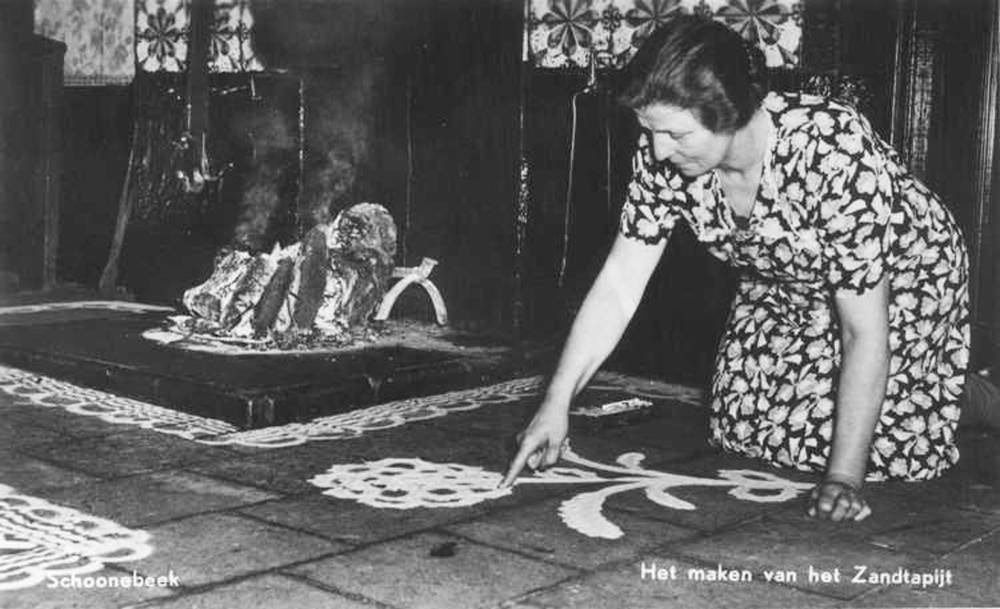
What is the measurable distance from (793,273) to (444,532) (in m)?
1.04

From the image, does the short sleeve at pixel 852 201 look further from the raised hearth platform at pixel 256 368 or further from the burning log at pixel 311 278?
the burning log at pixel 311 278

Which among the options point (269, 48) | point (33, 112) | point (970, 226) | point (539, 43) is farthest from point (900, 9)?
point (33, 112)

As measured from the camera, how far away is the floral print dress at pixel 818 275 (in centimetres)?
243

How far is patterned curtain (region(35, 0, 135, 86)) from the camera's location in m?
5.63

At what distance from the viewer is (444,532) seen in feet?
7.51

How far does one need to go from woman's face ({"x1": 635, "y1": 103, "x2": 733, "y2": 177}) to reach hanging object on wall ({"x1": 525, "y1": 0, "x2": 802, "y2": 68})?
5.30ft

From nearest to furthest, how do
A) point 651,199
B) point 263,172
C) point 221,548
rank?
point 221,548 → point 651,199 → point 263,172

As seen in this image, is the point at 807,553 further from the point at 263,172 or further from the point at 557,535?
the point at 263,172

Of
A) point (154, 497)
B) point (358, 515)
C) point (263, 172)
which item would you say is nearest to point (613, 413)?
point (358, 515)

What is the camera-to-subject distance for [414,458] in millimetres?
2943

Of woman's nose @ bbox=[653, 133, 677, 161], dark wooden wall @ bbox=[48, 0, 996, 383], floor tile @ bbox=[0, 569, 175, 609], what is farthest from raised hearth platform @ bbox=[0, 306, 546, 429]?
woman's nose @ bbox=[653, 133, 677, 161]

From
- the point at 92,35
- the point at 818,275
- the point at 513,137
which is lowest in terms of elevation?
the point at 818,275

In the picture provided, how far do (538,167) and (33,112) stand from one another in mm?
2909

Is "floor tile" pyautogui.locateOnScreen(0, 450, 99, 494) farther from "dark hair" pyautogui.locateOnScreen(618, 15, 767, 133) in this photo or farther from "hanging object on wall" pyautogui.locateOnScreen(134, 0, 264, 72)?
"hanging object on wall" pyautogui.locateOnScreen(134, 0, 264, 72)
